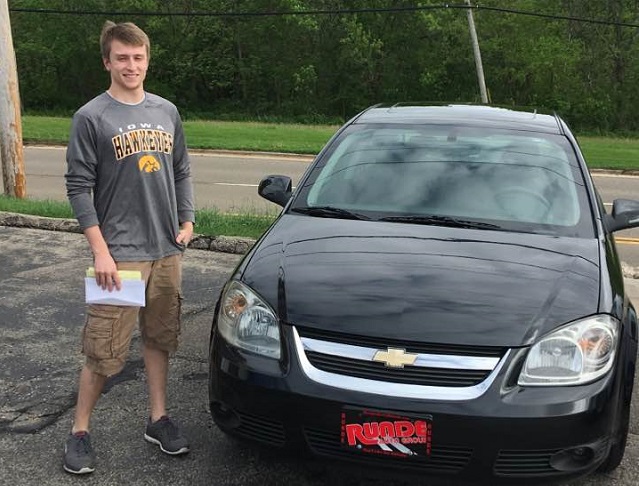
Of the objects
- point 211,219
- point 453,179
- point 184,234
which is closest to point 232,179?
point 211,219

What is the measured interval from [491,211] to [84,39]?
150 feet

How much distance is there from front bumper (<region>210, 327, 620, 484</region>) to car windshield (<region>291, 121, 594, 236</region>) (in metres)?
1.01

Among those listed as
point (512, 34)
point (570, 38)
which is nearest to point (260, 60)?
point (512, 34)

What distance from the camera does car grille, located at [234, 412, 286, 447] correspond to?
97.1 inches

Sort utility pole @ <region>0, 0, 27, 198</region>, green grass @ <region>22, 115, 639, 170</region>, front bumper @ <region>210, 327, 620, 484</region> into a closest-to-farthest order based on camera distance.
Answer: front bumper @ <region>210, 327, 620, 484</region> → utility pole @ <region>0, 0, 27, 198</region> → green grass @ <region>22, 115, 639, 170</region>

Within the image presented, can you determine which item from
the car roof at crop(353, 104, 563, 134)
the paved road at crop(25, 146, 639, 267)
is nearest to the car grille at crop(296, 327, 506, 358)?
the car roof at crop(353, 104, 563, 134)

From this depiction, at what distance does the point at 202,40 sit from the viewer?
44344mm

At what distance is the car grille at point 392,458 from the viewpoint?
7.55ft

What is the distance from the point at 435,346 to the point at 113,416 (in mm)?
1780

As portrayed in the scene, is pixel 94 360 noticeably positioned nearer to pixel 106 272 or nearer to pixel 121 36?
pixel 106 272

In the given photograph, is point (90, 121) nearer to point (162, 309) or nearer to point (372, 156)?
point (162, 309)

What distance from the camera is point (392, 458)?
2350 mm

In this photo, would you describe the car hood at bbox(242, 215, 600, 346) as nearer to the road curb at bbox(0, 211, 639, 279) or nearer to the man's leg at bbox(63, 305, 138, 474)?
the man's leg at bbox(63, 305, 138, 474)

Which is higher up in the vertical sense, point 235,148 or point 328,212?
point 328,212
